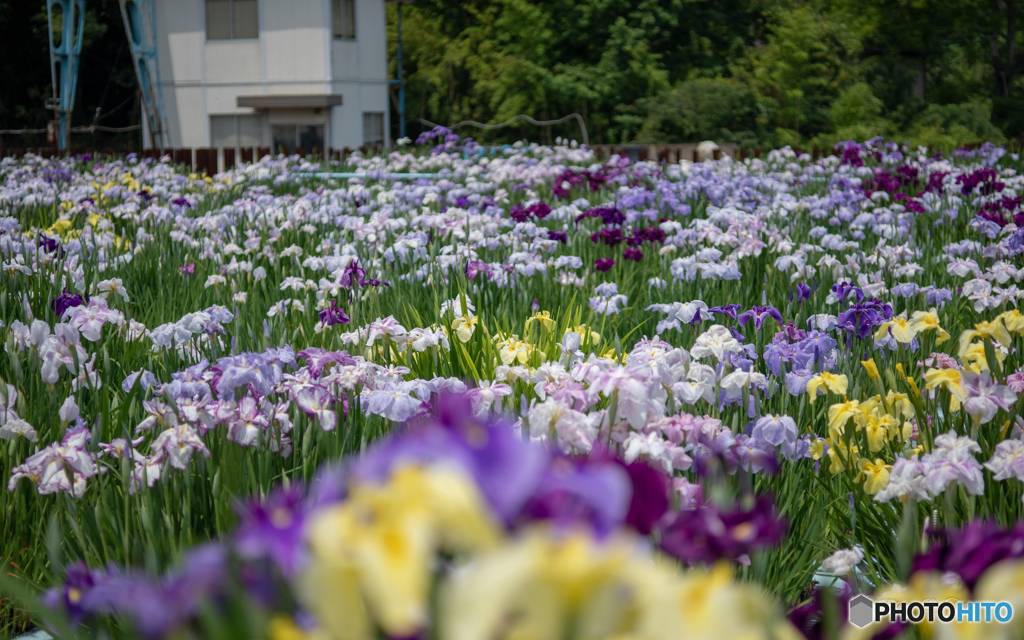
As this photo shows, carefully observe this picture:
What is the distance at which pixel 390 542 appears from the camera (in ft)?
1.73

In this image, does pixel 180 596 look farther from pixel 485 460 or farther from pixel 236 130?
pixel 236 130

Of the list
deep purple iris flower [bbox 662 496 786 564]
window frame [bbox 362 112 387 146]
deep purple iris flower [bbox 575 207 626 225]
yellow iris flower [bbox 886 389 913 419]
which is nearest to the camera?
deep purple iris flower [bbox 662 496 786 564]

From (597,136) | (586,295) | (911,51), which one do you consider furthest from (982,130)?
(586,295)

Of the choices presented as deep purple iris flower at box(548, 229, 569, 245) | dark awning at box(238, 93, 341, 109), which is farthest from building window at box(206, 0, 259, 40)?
deep purple iris flower at box(548, 229, 569, 245)

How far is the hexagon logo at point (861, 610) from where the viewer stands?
113 centimetres

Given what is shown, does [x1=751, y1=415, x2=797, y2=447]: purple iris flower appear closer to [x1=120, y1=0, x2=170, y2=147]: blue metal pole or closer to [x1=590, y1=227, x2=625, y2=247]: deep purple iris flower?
[x1=590, y1=227, x2=625, y2=247]: deep purple iris flower

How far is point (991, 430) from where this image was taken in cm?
199

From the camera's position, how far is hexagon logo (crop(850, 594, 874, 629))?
113cm

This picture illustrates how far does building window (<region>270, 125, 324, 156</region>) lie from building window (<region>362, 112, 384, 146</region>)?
1.16 m

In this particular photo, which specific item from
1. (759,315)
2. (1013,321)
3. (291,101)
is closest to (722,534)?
(1013,321)

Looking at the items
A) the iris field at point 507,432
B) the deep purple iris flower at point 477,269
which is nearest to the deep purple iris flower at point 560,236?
the iris field at point 507,432

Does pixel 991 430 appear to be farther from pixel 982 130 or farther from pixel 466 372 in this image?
pixel 982 130

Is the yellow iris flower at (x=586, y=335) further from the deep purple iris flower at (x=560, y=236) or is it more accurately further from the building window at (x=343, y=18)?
the building window at (x=343, y=18)

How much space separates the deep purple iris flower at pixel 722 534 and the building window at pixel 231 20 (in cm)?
2213
